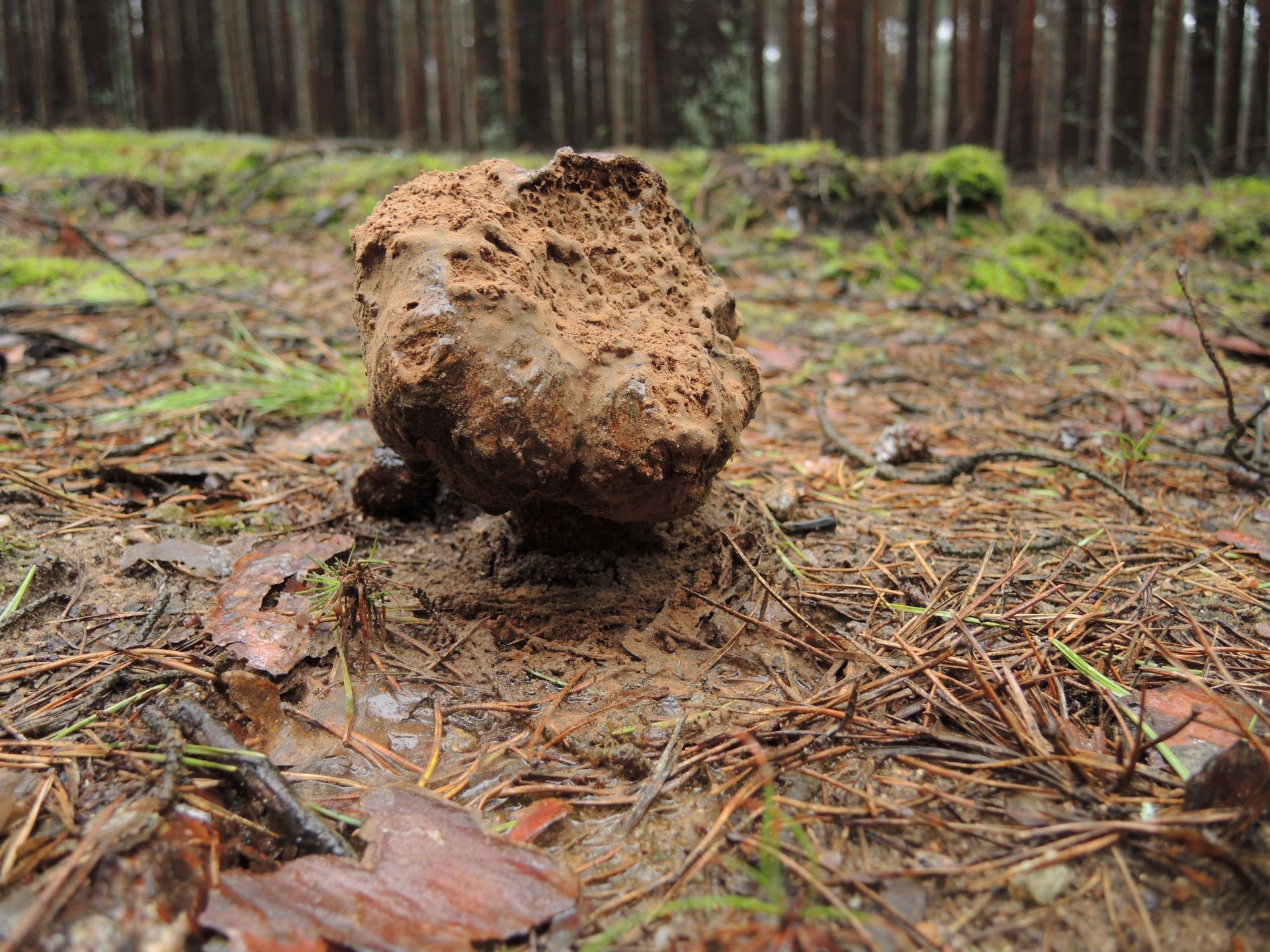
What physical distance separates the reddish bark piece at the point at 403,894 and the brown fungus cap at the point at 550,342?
681 mm

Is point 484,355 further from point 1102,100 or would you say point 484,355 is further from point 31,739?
point 1102,100

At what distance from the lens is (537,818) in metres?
1.33

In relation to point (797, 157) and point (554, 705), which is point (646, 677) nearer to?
point (554, 705)

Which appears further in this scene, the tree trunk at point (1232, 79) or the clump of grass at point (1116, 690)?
the tree trunk at point (1232, 79)

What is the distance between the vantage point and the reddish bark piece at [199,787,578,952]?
1078 millimetres

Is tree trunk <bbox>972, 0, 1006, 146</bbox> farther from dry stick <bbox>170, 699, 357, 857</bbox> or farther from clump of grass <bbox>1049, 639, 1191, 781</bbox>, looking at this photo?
dry stick <bbox>170, 699, 357, 857</bbox>

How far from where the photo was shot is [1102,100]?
652 cm

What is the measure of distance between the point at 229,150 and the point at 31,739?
6249 millimetres

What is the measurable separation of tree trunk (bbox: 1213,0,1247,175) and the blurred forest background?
0.02 meters

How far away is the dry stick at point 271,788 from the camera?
1231mm

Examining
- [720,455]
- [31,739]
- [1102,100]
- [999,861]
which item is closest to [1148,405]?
[720,455]

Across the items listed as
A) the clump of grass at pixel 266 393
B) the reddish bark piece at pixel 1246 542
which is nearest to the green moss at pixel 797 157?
the clump of grass at pixel 266 393

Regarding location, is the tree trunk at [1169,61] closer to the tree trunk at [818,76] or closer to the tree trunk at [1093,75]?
the tree trunk at [1093,75]

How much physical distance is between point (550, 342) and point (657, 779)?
2.81ft
